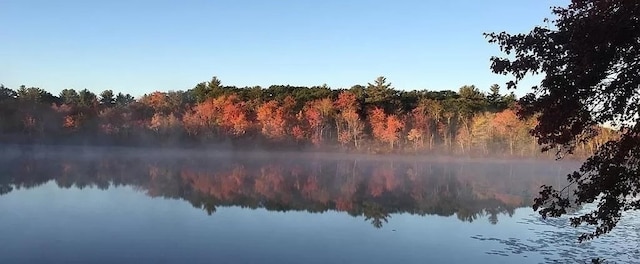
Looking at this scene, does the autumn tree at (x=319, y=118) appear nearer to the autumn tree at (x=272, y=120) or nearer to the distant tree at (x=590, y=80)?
the autumn tree at (x=272, y=120)

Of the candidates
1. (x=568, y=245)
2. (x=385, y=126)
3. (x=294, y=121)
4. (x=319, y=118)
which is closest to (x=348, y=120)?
(x=319, y=118)

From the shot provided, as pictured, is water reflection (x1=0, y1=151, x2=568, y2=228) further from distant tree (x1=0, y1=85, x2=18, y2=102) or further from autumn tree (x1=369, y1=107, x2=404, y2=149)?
distant tree (x1=0, y1=85, x2=18, y2=102)

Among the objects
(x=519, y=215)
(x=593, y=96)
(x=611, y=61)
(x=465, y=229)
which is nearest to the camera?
(x=611, y=61)

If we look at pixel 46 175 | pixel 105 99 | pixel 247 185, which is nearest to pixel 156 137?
pixel 105 99

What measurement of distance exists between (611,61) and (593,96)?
442mm

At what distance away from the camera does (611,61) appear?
459cm

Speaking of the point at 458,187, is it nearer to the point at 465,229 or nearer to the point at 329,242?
the point at 465,229

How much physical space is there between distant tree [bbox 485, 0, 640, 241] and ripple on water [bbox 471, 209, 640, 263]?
3444 millimetres

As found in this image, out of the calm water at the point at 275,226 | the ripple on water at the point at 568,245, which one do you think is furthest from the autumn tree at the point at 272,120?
the ripple on water at the point at 568,245

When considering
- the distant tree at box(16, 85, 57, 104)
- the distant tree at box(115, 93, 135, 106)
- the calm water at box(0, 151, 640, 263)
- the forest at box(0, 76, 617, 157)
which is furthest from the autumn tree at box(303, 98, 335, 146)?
the calm water at box(0, 151, 640, 263)

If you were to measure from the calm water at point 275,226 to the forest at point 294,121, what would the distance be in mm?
33909

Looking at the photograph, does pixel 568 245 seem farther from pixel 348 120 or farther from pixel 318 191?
pixel 348 120

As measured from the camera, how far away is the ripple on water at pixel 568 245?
8.42 meters

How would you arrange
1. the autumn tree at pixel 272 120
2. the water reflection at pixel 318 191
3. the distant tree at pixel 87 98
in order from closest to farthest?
the water reflection at pixel 318 191
the autumn tree at pixel 272 120
the distant tree at pixel 87 98
